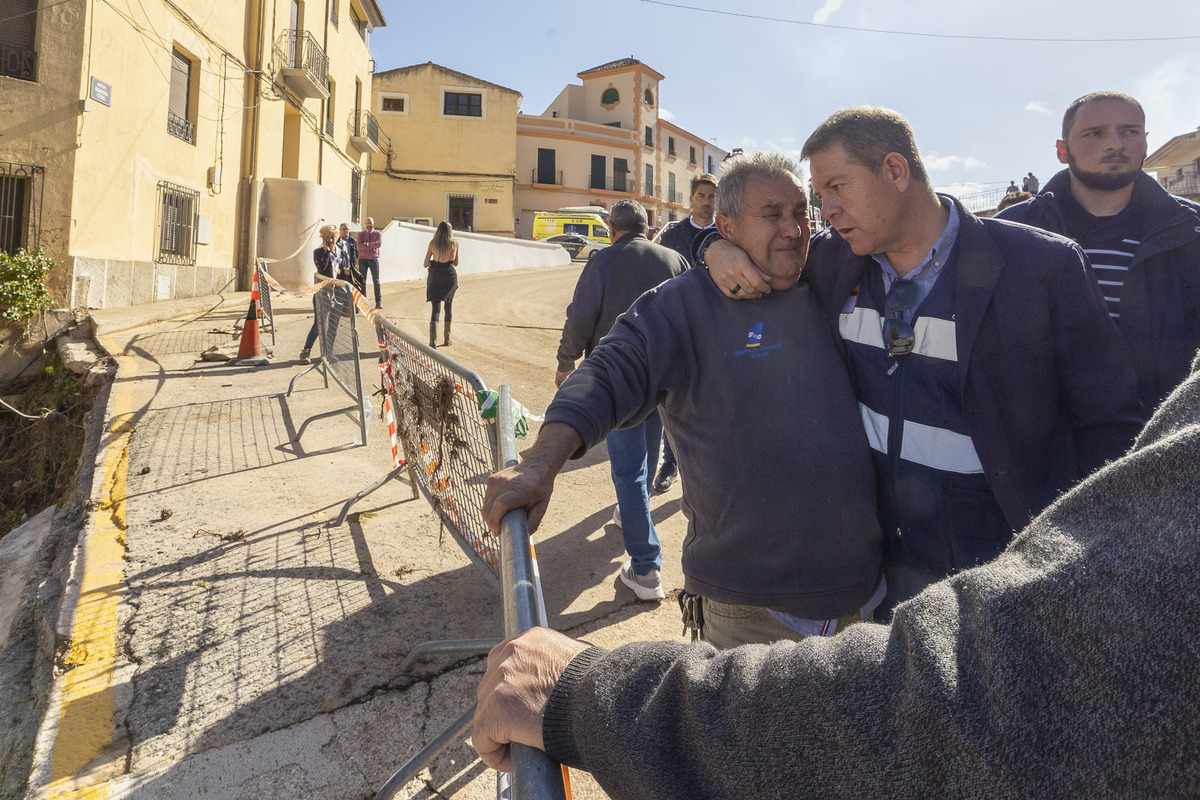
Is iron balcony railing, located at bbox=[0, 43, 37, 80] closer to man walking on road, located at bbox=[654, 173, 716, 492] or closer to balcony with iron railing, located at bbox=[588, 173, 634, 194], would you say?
man walking on road, located at bbox=[654, 173, 716, 492]

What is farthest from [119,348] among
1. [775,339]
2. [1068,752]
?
[1068,752]

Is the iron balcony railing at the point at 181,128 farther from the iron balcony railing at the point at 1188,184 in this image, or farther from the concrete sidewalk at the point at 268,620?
the iron balcony railing at the point at 1188,184

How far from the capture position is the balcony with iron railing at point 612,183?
1606 inches

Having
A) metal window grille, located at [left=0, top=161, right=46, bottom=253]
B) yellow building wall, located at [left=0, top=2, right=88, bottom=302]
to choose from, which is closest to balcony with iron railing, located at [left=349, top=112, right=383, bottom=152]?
yellow building wall, located at [left=0, top=2, right=88, bottom=302]

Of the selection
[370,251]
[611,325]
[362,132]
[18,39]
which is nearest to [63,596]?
[611,325]

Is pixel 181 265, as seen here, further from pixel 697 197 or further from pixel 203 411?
pixel 697 197

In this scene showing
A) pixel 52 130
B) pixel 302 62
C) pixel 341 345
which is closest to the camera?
pixel 341 345

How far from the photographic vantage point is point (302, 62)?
58.9 feet

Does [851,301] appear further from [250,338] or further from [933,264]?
[250,338]

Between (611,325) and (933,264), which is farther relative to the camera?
(611,325)

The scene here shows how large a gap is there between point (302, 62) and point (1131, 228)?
19820mm

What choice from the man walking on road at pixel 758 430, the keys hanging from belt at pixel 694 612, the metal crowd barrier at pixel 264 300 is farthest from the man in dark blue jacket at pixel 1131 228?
the metal crowd barrier at pixel 264 300

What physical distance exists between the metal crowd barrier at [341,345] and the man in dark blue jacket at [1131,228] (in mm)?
4543

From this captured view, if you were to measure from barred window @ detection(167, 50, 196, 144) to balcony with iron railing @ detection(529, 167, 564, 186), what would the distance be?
26.4 metres
